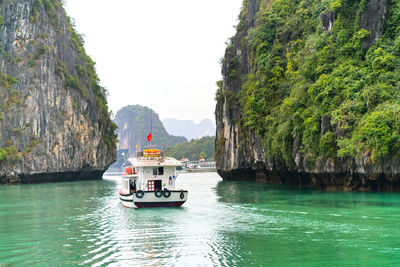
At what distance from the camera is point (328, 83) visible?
27750 millimetres

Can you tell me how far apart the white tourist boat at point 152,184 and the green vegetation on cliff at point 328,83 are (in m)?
9.80

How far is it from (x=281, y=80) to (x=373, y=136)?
53.5 ft

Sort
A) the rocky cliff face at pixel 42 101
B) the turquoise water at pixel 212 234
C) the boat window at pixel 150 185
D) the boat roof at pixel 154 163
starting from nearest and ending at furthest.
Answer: the turquoise water at pixel 212 234
the boat roof at pixel 154 163
the boat window at pixel 150 185
the rocky cliff face at pixel 42 101

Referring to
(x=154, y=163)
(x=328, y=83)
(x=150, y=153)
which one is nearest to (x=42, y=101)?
(x=150, y=153)

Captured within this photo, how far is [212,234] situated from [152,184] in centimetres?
863

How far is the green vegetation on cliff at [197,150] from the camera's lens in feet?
423

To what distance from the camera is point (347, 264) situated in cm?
1057

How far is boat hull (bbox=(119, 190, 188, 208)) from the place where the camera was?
2191 cm

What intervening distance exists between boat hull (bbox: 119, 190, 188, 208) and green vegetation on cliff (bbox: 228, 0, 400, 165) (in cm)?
974

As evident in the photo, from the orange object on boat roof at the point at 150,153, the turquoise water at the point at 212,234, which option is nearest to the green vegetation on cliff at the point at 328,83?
the turquoise water at the point at 212,234

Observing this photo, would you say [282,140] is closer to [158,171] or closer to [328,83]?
[328,83]

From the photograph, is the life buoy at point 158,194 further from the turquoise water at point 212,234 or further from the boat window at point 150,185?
the boat window at point 150,185

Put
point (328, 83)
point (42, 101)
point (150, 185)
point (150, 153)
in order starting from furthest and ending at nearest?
point (42, 101) < point (328, 83) < point (150, 153) < point (150, 185)

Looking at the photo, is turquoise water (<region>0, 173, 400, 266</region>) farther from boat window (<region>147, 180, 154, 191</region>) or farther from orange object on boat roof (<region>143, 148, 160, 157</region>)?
Answer: orange object on boat roof (<region>143, 148, 160, 157</region>)
